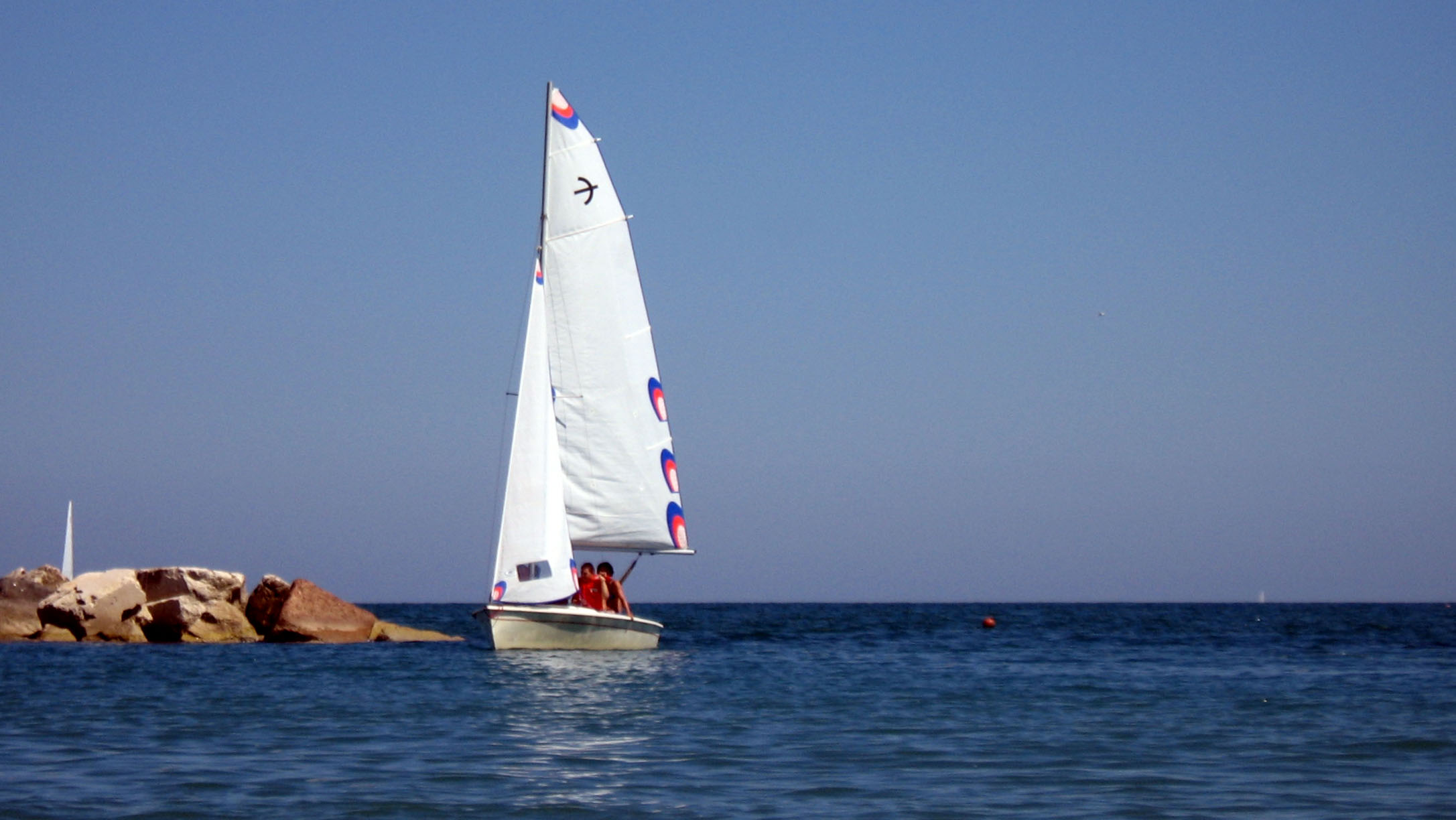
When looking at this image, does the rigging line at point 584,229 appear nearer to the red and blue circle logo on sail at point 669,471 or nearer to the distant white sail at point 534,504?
the distant white sail at point 534,504

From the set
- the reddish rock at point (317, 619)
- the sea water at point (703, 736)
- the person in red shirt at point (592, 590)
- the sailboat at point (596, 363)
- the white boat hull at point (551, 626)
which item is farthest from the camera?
the reddish rock at point (317, 619)

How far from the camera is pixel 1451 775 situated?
15664 millimetres

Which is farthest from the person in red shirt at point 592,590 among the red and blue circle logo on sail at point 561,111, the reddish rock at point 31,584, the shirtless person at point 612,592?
the reddish rock at point 31,584

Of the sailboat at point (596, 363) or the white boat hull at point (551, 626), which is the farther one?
the sailboat at point (596, 363)

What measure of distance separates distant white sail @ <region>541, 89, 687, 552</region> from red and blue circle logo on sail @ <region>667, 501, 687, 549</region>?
558mm

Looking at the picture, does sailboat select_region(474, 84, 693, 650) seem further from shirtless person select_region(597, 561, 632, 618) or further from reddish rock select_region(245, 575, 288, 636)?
reddish rock select_region(245, 575, 288, 636)

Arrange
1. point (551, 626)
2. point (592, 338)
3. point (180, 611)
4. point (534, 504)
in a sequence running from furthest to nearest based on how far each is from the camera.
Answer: point (180, 611) → point (592, 338) → point (534, 504) → point (551, 626)

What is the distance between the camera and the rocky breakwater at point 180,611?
38688mm

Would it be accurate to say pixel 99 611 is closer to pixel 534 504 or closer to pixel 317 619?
pixel 317 619

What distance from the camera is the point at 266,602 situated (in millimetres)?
39656

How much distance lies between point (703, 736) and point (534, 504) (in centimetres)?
1275

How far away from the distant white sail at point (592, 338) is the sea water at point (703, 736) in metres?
3.55

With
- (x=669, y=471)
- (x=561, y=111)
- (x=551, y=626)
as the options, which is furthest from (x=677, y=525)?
(x=561, y=111)

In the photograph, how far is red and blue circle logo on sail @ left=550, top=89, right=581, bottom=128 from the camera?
3378 cm
